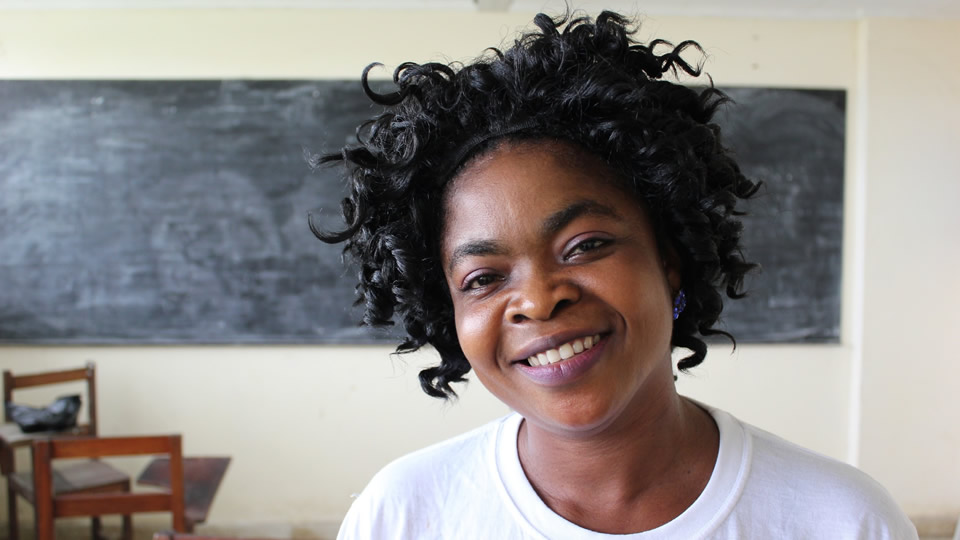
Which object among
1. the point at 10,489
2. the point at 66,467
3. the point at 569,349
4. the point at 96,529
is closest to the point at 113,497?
the point at 66,467

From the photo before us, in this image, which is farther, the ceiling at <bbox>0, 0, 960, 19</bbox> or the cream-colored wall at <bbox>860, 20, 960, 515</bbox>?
the cream-colored wall at <bbox>860, 20, 960, 515</bbox>

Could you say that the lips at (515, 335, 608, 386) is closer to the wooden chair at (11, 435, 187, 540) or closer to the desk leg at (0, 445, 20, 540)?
the wooden chair at (11, 435, 187, 540)

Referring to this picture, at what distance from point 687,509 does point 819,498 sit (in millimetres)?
148

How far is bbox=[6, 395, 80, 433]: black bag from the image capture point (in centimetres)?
318

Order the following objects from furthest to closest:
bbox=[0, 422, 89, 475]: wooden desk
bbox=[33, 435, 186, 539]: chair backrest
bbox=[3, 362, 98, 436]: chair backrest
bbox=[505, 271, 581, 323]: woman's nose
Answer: bbox=[3, 362, 98, 436]: chair backrest, bbox=[0, 422, 89, 475]: wooden desk, bbox=[33, 435, 186, 539]: chair backrest, bbox=[505, 271, 581, 323]: woman's nose

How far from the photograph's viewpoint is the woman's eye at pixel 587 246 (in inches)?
31.7

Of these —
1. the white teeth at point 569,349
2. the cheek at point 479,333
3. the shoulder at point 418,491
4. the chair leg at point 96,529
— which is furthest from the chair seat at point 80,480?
the white teeth at point 569,349

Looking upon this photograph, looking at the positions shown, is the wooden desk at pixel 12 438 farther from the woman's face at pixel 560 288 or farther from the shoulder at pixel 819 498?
the shoulder at pixel 819 498

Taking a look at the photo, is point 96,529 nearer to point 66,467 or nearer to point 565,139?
point 66,467

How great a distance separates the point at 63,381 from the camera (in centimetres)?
348

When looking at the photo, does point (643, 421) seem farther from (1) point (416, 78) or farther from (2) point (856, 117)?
(2) point (856, 117)

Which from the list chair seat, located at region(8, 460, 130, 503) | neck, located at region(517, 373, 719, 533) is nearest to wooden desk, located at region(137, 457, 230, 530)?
chair seat, located at region(8, 460, 130, 503)

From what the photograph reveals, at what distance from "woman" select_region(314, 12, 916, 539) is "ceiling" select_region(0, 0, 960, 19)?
292cm

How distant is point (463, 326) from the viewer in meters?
0.88
